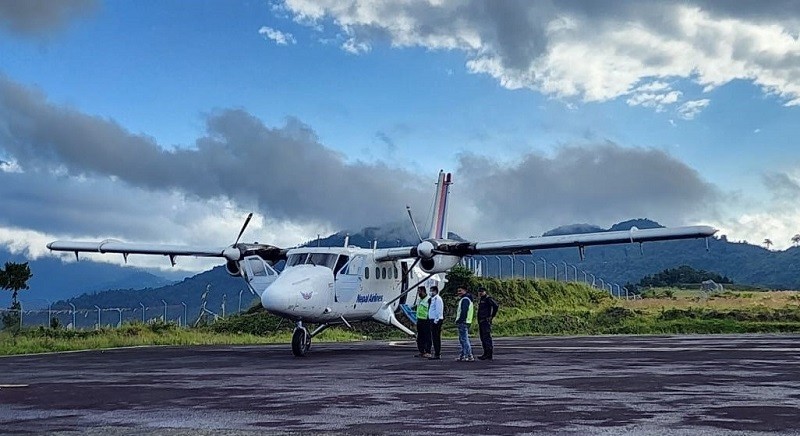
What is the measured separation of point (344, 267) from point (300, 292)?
3068mm

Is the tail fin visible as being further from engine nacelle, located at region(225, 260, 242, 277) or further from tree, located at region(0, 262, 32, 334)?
tree, located at region(0, 262, 32, 334)

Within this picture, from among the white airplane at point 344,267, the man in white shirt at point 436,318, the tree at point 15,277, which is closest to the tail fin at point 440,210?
the white airplane at point 344,267

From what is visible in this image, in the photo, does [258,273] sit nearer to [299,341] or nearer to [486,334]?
[299,341]

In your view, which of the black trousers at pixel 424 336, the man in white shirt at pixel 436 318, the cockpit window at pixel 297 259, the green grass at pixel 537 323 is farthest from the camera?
the green grass at pixel 537 323

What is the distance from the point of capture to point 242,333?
4309 cm

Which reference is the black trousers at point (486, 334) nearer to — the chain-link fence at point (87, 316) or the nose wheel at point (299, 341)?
the nose wheel at point (299, 341)

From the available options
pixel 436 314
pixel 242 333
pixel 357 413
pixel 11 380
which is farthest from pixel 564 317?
pixel 357 413

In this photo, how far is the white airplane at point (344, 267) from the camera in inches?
901

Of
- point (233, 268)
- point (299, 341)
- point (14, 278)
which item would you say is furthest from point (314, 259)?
point (14, 278)

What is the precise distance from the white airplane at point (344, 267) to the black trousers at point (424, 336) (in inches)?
114

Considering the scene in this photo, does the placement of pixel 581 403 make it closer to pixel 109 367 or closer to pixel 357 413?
pixel 357 413

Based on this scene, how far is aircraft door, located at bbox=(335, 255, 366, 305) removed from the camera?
2479cm

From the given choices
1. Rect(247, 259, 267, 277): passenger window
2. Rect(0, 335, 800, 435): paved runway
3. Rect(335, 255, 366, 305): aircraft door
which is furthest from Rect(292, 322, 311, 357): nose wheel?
Rect(247, 259, 267, 277): passenger window

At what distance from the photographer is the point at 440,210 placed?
35.4 metres
